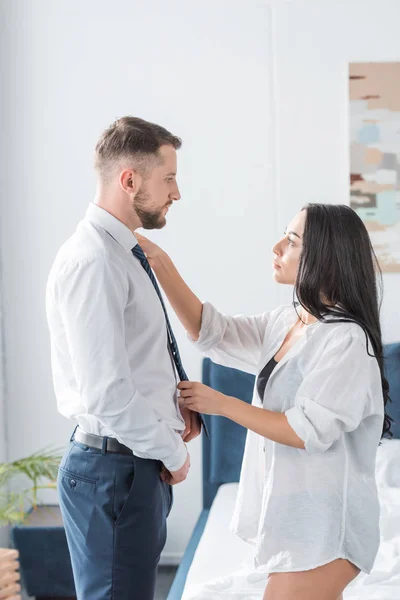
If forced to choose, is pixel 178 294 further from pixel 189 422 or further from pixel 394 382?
pixel 394 382

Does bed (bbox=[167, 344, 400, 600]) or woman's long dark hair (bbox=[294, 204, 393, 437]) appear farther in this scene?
bed (bbox=[167, 344, 400, 600])

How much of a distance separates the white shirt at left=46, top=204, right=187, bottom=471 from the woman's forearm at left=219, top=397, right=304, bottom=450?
0.16 m

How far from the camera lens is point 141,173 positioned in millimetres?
1773

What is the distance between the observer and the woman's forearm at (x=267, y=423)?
5.45ft

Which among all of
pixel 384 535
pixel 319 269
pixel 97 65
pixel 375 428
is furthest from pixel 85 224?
pixel 97 65

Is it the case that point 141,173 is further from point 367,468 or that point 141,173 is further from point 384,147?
point 384,147

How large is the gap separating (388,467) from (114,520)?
160 cm

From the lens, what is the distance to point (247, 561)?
252cm

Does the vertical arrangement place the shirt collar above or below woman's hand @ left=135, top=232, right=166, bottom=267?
above

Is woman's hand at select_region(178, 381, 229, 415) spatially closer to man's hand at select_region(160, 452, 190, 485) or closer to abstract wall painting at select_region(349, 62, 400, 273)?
man's hand at select_region(160, 452, 190, 485)

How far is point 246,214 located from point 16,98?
1.15 metres

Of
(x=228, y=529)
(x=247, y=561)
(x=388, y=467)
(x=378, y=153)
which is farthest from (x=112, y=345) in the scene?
(x=378, y=153)

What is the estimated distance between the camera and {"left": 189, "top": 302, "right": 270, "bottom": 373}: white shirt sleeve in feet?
6.88

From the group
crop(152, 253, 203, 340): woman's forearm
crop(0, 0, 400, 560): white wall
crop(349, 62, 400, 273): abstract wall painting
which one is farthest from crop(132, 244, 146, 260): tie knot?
crop(349, 62, 400, 273): abstract wall painting
